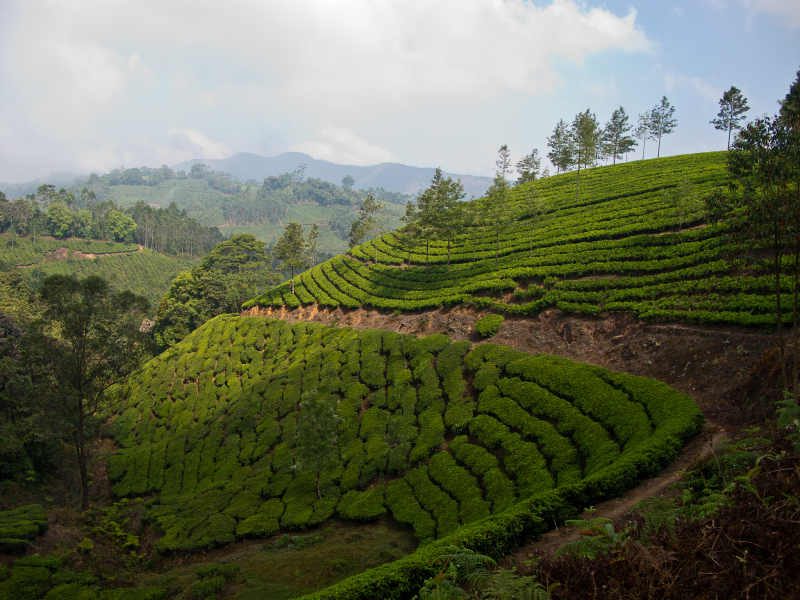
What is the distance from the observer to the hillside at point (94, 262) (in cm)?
9712

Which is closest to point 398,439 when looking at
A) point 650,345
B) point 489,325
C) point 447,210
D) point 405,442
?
point 405,442

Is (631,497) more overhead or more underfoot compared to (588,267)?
more underfoot

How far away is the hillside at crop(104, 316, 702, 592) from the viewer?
49.3 ft

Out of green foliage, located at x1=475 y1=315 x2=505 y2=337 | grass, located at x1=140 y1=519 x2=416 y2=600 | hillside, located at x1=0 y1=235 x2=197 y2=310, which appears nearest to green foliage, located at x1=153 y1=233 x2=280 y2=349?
Answer: hillside, located at x1=0 y1=235 x2=197 y2=310

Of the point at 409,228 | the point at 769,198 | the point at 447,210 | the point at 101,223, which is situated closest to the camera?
→ the point at 769,198

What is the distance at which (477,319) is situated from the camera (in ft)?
94.7

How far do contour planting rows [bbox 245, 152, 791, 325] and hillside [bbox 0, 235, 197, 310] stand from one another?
6942 centimetres

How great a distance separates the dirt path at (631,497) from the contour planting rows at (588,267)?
8.01 metres

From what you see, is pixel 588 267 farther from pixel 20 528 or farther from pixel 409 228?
pixel 20 528

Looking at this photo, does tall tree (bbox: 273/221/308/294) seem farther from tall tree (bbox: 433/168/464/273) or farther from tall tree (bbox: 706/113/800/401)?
tall tree (bbox: 706/113/800/401)

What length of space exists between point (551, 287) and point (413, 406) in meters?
13.0

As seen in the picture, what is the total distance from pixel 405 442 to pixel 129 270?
368 feet

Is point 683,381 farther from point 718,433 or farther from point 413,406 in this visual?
point 413,406

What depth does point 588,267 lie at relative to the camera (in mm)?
28625
